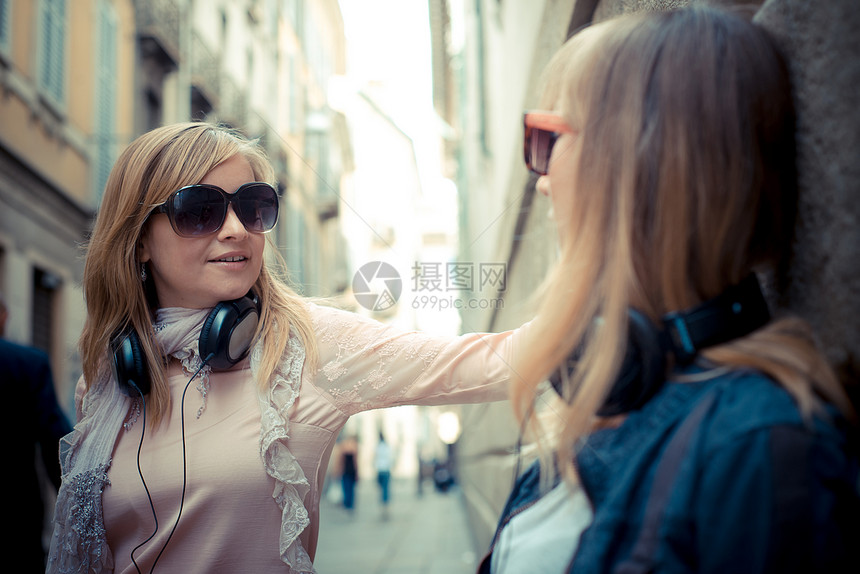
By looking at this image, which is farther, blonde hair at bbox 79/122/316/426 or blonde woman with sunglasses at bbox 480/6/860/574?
blonde hair at bbox 79/122/316/426

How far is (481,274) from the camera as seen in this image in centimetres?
180

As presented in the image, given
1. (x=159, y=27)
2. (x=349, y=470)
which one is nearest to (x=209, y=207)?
(x=159, y=27)

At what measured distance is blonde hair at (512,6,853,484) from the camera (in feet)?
3.15

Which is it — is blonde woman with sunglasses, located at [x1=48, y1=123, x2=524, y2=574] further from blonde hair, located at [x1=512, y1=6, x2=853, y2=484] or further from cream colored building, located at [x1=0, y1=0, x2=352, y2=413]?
cream colored building, located at [x1=0, y1=0, x2=352, y2=413]

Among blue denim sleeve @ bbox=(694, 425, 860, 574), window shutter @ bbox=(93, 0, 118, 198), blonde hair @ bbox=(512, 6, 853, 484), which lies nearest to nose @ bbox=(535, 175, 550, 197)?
blonde hair @ bbox=(512, 6, 853, 484)

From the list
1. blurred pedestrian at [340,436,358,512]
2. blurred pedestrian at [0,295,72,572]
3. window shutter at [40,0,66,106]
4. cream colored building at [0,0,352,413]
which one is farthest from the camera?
blurred pedestrian at [340,436,358,512]

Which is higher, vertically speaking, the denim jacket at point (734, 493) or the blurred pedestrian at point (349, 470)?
the denim jacket at point (734, 493)

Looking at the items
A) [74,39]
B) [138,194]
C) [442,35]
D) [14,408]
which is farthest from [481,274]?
[442,35]

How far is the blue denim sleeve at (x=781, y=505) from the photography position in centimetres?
76

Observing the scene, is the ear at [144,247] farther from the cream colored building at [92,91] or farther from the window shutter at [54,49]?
the window shutter at [54,49]

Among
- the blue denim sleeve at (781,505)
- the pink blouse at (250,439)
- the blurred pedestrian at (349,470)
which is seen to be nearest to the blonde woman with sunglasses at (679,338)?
the blue denim sleeve at (781,505)

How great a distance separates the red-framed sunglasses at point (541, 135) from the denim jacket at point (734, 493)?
0.42m

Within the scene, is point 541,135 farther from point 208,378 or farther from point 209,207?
point 208,378

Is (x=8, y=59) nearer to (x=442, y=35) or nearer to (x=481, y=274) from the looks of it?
(x=481, y=274)
